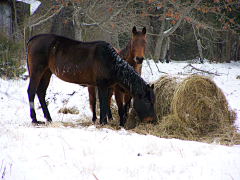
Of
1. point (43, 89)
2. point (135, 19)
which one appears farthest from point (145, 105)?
point (135, 19)

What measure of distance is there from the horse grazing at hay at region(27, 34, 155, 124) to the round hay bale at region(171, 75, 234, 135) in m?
0.55

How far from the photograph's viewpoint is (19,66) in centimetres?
751

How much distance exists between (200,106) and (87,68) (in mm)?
2300

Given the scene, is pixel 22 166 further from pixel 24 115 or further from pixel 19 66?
pixel 19 66

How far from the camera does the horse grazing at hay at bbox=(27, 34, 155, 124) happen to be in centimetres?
384

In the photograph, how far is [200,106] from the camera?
4.07 m

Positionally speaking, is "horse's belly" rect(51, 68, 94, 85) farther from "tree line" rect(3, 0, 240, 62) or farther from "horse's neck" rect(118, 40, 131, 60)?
"tree line" rect(3, 0, 240, 62)

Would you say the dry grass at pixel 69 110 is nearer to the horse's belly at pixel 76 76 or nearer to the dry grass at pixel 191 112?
the horse's belly at pixel 76 76

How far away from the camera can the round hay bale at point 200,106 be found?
12.8ft

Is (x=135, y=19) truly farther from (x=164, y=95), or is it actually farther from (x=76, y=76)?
(x=76, y=76)

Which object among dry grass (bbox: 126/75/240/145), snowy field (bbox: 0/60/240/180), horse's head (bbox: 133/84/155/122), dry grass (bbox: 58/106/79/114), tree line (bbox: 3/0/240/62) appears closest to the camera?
snowy field (bbox: 0/60/240/180)

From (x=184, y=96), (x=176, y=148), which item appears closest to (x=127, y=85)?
(x=184, y=96)

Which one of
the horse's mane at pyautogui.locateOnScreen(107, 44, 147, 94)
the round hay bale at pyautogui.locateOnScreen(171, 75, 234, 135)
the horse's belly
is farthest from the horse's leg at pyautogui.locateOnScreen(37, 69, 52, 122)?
the round hay bale at pyautogui.locateOnScreen(171, 75, 234, 135)

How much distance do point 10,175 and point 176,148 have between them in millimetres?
1876
